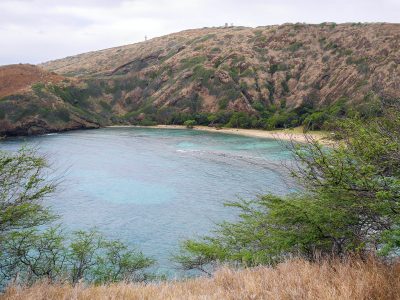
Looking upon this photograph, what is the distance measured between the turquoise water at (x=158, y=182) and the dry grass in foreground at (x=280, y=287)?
849 centimetres

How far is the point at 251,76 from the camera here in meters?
114

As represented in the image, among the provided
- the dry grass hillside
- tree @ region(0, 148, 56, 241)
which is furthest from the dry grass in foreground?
the dry grass hillside

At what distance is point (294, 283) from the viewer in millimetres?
9648

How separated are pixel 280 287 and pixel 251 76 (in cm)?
10784

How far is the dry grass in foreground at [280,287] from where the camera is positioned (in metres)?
8.71

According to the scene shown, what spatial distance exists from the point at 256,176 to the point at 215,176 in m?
4.94

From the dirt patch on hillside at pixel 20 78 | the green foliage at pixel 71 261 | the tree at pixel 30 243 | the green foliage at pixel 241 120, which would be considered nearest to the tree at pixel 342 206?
the green foliage at pixel 71 261

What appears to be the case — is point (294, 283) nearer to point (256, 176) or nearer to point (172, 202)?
point (172, 202)

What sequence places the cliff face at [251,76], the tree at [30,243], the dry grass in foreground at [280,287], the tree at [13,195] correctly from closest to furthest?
1. the dry grass in foreground at [280,287]
2. the tree at [13,195]
3. the tree at [30,243]
4. the cliff face at [251,76]

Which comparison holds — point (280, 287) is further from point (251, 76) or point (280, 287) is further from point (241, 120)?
point (251, 76)

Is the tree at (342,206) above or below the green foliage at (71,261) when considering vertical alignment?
above

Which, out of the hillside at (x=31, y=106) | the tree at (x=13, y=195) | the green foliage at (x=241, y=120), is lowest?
the green foliage at (x=241, y=120)

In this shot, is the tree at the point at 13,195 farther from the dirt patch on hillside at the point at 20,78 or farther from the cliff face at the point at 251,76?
the dirt patch on hillside at the point at 20,78

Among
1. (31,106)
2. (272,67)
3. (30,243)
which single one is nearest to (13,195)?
(30,243)
